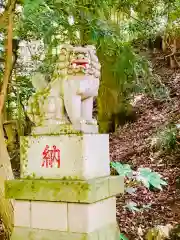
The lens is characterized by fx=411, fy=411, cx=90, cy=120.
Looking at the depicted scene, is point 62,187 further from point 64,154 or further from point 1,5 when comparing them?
point 1,5

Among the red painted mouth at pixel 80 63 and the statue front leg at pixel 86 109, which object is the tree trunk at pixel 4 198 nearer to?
the statue front leg at pixel 86 109

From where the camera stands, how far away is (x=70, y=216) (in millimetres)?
3539

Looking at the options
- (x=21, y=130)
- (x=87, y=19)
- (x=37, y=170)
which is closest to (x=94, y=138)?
(x=37, y=170)

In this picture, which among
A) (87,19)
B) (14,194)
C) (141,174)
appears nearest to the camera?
(14,194)

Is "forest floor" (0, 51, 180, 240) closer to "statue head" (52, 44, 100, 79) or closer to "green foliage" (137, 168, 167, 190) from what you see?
"green foliage" (137, 168, 167, 190)

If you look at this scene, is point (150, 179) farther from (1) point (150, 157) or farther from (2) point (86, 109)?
(2) point (86, 109)

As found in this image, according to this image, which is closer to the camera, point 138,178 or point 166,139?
point 138,178

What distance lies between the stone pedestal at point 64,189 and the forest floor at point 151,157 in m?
1.68

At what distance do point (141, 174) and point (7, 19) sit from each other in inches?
124

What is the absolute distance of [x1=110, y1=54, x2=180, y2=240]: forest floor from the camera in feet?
18.5

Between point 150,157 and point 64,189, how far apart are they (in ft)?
14.2

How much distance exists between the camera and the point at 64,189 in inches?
139

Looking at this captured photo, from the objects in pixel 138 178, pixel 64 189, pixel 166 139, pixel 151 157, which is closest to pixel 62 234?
pixel 64 189

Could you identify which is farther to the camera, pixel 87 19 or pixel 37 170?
pixel 87 19
